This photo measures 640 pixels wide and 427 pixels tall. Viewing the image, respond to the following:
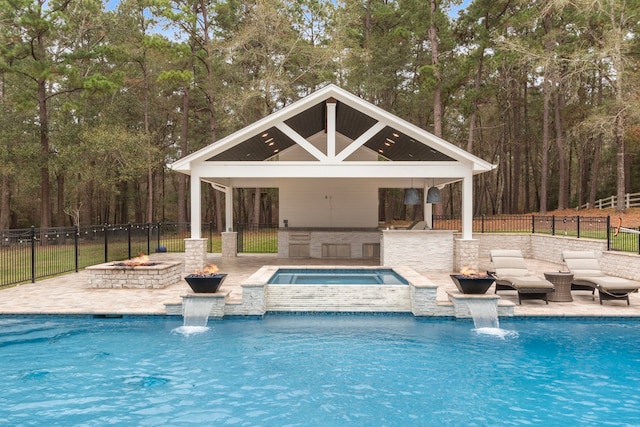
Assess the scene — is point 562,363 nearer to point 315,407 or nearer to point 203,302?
point 315,407

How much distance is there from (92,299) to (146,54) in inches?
850

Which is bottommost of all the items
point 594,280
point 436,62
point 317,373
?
point 317,373

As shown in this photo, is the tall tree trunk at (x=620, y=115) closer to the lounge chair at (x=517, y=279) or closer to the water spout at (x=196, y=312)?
the lounge chair at (x=517, y=279)

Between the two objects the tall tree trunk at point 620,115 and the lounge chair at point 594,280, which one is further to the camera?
the tall tree trunk at point 620,115

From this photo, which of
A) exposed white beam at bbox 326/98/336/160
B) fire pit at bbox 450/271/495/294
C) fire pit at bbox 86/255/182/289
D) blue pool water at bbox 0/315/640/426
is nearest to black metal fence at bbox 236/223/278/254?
exposed white beam at bbox 326/98/336/160

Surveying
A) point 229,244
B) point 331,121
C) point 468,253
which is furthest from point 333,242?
point 331,121

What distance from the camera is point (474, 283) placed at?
8312 mm

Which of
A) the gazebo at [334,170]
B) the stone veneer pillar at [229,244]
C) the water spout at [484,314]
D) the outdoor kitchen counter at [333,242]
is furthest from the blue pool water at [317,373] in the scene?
the stone veneer pillar at [229,244]

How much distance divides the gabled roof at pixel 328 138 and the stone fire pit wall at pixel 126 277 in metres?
2.97

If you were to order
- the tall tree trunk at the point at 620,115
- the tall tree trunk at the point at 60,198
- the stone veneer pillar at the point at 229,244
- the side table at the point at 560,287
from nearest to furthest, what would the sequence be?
1. the side table at the point at 560,287
2. the stone veneer pillar at the point at 229,244
3. the tall tree trunk at the point at 620,115
4. the tall tree trunk at the point at 60,198

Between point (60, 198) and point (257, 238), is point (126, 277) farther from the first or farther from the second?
point (60, 198)

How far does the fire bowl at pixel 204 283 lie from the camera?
328 inches

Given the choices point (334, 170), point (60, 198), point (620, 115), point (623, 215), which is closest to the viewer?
point (334, 170)

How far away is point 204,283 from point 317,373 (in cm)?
353
